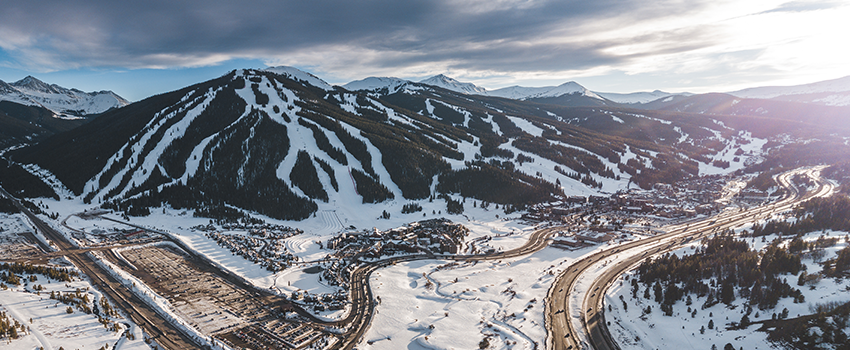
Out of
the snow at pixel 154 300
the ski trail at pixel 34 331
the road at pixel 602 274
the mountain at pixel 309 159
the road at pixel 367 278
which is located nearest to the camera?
the ski trail at pixel 34 331

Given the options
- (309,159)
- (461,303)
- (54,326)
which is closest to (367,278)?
(461,303)

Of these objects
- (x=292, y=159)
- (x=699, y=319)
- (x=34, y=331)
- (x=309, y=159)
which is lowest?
(x=699, y=319)

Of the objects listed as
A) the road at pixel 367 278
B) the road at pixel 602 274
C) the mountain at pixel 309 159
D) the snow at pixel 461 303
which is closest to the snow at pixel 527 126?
the mountain at pixel 309 159

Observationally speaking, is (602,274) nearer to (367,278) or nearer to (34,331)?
(367,278)

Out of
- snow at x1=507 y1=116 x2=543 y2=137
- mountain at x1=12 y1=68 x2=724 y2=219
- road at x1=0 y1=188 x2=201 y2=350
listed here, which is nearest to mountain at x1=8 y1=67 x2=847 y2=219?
mountain at x1=12 y1=68 x2=724 y2=219

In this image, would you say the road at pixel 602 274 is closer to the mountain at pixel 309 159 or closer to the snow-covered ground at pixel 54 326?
the mountain at pixel 309 159
